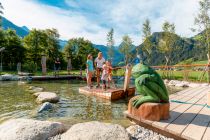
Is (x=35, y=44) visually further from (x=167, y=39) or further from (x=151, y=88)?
(x=151, y=88)

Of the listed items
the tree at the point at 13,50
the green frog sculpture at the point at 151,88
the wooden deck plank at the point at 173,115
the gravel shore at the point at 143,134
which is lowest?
the gravel shore at the point at 143,134

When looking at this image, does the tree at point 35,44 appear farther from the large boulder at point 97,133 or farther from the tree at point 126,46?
the large boulder at point 97,133

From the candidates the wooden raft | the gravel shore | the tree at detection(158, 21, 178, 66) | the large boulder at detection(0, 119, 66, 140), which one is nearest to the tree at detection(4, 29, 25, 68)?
the tree at detection(158, 21, 178, 66)

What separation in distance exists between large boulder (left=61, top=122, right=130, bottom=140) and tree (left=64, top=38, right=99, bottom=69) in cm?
4851

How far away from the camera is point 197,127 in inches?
184

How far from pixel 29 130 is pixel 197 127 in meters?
3.01


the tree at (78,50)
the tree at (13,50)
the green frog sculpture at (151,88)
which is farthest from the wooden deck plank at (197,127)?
the tree at (78,50)

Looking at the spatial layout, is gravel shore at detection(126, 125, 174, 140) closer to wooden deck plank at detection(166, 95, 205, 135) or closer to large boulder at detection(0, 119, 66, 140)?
wooden deck plank at detection(166, 95, 205, 135)

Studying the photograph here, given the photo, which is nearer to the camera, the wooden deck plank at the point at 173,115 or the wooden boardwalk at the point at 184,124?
the wooden boardwalk at the point at 184,124

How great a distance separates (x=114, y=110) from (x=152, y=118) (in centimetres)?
354

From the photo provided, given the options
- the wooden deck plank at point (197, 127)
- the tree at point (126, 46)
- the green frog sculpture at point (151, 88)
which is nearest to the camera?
the wooden deck plank at point (197, 127)

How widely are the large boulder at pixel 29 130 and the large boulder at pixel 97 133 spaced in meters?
0.31

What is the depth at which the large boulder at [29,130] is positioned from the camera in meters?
4.08

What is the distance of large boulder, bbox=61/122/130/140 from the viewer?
4008mm
